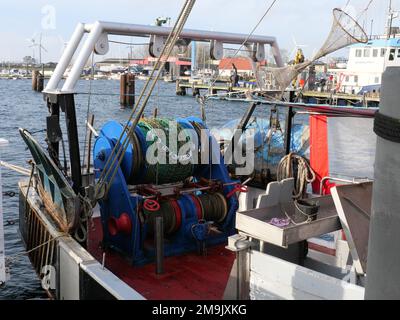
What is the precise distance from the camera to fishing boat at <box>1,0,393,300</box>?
5.00 meters

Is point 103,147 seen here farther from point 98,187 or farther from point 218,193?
point 218,193

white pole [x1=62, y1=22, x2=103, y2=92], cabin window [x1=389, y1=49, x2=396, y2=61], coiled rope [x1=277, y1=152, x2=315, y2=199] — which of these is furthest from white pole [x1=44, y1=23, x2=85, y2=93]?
cabin window [x1=389, y1=49, x2=396, y2=61]

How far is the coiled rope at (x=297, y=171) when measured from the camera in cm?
768

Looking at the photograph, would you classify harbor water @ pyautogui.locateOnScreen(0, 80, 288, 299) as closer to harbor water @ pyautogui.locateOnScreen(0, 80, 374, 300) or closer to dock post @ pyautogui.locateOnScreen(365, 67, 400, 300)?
harbor water @ pyautogui.locateOnScreen(0, 80, 374, 300)

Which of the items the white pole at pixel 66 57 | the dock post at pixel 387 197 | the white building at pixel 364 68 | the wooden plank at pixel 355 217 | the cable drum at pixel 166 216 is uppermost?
the white building at pixel 364 68

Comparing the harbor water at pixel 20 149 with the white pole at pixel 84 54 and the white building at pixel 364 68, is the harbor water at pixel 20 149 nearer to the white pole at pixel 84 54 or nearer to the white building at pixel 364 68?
the white pole at pixel 84 54

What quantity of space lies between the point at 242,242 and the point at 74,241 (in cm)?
271

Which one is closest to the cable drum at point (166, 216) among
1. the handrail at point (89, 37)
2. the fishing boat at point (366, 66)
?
the handrail at point (89, 37)

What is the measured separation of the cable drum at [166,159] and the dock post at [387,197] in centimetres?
526

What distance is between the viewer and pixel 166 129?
Result: 24.6 feet

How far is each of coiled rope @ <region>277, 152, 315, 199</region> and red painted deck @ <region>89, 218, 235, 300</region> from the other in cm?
162

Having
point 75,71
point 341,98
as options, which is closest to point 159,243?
point 75,71
